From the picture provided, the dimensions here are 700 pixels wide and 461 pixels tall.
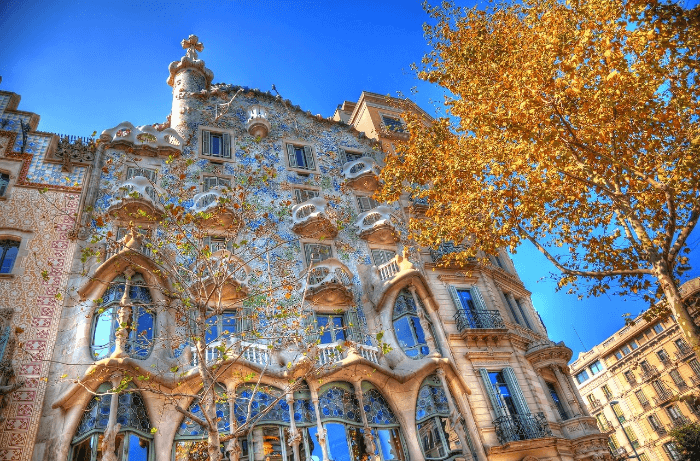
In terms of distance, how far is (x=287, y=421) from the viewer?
48.3 feet

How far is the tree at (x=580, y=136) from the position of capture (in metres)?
10.8

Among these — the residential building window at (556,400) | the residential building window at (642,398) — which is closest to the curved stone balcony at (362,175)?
the residential building window at (556,400)

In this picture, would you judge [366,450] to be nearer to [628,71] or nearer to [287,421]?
[287,421]

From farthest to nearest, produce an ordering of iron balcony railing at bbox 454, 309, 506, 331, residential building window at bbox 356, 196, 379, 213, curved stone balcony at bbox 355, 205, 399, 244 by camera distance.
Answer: residential building window at bbox 356, 196, 379, 213
curved stone balcony at bbox 355, 205, 399, 244
iron balcony railing at bbox 454, 309, 506, 331

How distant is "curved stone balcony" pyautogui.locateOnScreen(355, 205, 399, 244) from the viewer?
70.4ft

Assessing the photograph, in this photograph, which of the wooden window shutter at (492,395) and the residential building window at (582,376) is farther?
the residential building window at (582,376)

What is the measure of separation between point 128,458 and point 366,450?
6672 mm

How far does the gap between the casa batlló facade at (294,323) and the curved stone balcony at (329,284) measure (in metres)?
0.07

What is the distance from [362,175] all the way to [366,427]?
40.1ft

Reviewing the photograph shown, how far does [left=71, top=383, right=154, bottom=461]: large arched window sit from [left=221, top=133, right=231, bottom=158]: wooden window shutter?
12.2 m

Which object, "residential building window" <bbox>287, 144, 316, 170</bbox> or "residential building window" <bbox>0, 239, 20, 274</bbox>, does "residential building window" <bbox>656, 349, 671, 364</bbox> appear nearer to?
"residential building window" <bbox>287, 144, 316, 170</bbox>

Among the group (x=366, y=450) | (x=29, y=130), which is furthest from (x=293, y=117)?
(x=366, y=450)

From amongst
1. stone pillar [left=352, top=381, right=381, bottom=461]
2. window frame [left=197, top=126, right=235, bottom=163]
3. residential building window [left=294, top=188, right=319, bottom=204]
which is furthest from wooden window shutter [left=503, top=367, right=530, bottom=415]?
window frame [left=197, top=126, right=235, bottom=163]

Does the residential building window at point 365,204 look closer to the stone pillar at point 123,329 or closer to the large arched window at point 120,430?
Answer: the stone pillar at point 123,329
